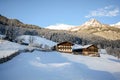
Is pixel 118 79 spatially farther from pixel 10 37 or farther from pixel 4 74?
pixel 10 37

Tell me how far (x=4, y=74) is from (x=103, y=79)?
46.3 feet

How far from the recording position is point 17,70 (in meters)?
28.0

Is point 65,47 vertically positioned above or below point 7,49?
above

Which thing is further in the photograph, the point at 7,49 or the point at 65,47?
the point at 65,47

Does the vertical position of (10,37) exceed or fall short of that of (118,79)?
it exceeds it

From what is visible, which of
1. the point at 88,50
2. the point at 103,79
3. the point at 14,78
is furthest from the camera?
the point at 88,50

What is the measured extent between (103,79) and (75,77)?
178 inches

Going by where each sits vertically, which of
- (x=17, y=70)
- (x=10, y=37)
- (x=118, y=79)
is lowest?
(x=118, y=79)

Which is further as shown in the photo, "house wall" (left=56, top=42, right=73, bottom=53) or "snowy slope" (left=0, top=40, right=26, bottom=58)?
"house wall" (left=56, top=42, right=73, bottom=53)

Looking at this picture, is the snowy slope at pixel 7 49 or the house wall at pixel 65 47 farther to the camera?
the house wall at pixel 65 47

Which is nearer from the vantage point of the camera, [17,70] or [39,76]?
[39,76]

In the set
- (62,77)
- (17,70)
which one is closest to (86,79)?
(62,77)

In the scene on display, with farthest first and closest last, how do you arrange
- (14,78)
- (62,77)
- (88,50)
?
(88,50) → (62,77) → (14,78)

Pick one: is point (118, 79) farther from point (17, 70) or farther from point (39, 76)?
point (17, 70)
